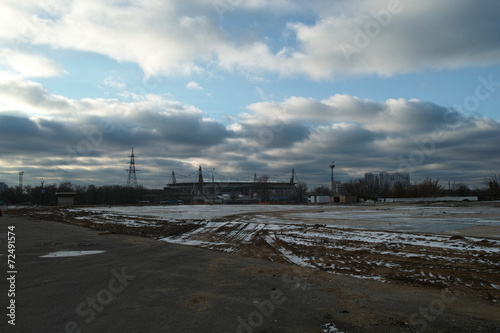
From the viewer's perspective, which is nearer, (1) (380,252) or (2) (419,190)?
(1) (380,252)

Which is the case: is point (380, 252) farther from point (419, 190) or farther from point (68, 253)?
point (419, 190)

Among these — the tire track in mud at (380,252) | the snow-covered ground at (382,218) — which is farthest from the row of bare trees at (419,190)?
the tire track in mud at (380,252)

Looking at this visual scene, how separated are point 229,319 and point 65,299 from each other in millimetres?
3748

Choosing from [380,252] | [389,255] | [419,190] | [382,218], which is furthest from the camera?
[419,190]

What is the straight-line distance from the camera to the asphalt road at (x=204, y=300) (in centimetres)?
554

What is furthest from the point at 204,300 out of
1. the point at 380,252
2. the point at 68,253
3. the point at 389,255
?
the point at 68,253

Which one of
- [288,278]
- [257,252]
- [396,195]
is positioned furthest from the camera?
[396,195]

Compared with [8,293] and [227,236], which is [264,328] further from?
[227,236]

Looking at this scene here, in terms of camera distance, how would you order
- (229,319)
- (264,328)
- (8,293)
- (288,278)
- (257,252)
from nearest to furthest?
1. (264,328)
2. (229,319)
3. (8,293)
4. (288,278)
5. (257,252)

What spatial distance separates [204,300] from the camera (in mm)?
6922

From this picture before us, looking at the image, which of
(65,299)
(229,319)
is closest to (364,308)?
(229,319)

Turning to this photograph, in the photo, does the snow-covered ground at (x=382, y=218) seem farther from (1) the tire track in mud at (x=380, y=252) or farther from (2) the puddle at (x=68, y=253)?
(2) the puddle at (x=68, y=253)

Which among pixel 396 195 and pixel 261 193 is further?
pixel 261 193

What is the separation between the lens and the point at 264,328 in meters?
5.43
